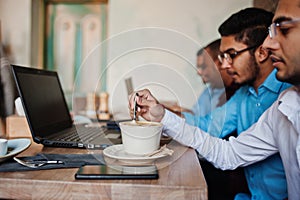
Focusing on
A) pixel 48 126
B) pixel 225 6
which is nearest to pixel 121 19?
pixel 225 6

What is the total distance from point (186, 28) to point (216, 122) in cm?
179

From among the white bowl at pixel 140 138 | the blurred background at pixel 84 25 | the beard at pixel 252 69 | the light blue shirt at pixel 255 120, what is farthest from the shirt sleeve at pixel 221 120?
the blurred background at pixel 84 25

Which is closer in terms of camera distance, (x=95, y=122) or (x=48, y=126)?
(x=48, y=126)

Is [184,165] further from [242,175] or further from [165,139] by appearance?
[242,175]

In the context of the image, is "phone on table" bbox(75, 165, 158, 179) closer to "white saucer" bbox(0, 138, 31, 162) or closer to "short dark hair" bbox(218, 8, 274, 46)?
"white saucer" bbox(0, 138, 31, 162)

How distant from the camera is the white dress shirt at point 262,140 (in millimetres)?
875

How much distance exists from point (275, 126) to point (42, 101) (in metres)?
0.81

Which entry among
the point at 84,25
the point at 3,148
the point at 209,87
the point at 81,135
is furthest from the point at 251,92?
the point at 84,25

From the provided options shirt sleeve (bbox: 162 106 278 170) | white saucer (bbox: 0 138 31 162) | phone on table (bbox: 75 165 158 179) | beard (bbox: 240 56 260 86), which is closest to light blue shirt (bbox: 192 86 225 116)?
shirt sleeve (bbox: 162 106 278 170)

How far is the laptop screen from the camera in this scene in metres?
0.95

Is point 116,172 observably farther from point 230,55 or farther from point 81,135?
point 230,55

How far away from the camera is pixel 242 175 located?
126 centimetres

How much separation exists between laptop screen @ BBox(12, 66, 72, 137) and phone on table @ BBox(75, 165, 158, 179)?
14.5 inches

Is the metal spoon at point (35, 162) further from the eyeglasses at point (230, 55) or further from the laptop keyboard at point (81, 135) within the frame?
the eyeglasses at point (230, 55)
